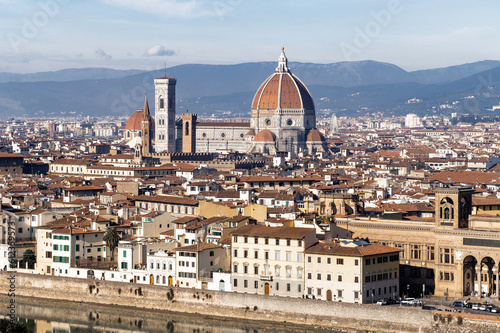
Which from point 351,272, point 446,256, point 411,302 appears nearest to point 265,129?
point 446,256

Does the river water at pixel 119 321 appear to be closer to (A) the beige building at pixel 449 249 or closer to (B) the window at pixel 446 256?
(A) the beige building at pixel 449 249

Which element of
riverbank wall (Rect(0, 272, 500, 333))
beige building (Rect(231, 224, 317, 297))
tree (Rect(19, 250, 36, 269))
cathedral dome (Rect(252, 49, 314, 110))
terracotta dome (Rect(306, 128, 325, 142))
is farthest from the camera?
cathedral dome (Rect(252, 49, 314, 110))

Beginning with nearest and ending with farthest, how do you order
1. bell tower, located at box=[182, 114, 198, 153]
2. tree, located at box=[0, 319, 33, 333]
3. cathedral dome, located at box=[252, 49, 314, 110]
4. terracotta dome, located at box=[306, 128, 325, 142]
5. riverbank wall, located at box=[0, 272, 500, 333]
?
tree, located at box=[0, 319, 33, 333] → riverbank wall, located at box=[0, 272, 500, 333] → bell tower, located at box=[182, 114, 198, 153] → terracotta dome, located at box=[306, 128, 325, 142] → cathedral dome, located at box=[252, 49, 314, 110]

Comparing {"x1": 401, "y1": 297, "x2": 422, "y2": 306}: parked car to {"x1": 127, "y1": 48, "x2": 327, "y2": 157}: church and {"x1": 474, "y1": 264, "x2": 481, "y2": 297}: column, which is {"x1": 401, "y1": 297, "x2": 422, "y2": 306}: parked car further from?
{"x1": 127, "y1": 48, "x2": 327, "y2": 157}: church

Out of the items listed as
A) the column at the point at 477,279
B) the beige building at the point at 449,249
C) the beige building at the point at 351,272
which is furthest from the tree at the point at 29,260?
the column at the point at 477,279

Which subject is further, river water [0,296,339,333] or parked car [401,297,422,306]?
river water [0,296,339,333]

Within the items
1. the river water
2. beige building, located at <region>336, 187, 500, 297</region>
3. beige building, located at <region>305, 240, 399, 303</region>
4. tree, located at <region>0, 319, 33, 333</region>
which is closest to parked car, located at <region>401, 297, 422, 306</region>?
beige building, located at <region>305, 240, 399, 303</region>
